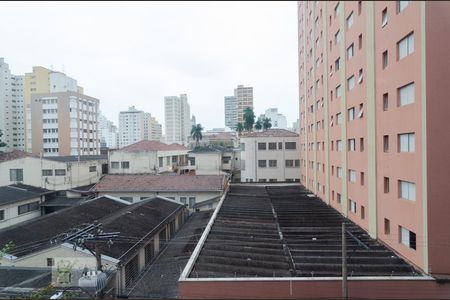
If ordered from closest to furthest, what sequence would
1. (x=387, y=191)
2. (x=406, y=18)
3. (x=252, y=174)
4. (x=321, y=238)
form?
(x=406, y=18), (x=387, y=191), (x=321, y=238), (x=252, y=174)

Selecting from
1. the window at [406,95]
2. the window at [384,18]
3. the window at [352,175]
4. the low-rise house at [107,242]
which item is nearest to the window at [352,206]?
the window at [352,175]

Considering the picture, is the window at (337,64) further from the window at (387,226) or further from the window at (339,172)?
the window at (387,226)

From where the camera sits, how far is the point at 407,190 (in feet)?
22.8

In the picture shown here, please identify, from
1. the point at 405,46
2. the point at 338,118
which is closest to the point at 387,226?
the point at 405,46

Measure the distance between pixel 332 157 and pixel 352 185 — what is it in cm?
277

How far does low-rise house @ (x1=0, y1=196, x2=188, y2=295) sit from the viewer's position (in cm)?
840

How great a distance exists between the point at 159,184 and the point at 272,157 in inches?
333

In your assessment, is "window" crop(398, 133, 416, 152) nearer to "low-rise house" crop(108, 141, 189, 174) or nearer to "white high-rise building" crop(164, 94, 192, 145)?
"low-rise house" crop(108, 141, 189, 174)

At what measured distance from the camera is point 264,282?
5.95m

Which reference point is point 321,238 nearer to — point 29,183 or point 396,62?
point 396,62

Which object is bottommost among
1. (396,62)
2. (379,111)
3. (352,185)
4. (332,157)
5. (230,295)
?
(230,295)

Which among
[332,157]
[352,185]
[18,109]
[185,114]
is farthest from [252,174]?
[185,114]

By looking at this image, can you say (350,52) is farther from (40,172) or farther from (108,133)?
(108,133)

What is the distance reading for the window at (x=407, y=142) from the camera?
21.8 ft
